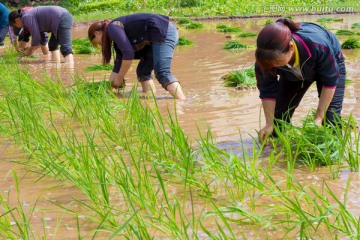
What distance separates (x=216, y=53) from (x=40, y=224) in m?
5.82

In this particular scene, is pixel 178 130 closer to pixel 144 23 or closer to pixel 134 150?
pixel 134 150

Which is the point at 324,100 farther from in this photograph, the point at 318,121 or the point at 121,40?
the point at 121,40

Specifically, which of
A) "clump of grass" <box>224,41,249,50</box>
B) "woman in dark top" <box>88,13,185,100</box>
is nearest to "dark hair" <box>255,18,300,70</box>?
"woman in dark top" <box>88,13,185,100</box>

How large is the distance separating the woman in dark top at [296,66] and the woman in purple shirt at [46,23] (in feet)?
14.4

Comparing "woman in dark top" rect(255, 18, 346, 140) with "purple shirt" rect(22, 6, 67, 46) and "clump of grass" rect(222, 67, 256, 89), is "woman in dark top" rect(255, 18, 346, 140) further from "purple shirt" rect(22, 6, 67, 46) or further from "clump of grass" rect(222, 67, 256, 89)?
"purple shirt" rect(22, 6, 67, 46)

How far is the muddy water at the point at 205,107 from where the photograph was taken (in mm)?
2785

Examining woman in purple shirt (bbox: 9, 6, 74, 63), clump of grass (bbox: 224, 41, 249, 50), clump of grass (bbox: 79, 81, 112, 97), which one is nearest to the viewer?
clump of grass (bbox: 79, 81, 112, 97)

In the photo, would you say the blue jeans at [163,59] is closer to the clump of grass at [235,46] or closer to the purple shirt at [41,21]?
the purple shirt at [41,21]

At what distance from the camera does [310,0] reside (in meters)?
16.0

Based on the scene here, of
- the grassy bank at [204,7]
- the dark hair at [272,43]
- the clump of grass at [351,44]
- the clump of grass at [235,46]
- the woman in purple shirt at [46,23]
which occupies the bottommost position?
the grassy bank at [204,7]

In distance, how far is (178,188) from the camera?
9.39ft

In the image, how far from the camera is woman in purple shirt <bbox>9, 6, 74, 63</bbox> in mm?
7316

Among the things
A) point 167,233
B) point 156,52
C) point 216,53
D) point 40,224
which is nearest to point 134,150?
point 40,224

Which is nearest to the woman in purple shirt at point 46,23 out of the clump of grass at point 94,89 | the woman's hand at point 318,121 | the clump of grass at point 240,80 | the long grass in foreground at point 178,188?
the clump of grass at point 94,89
